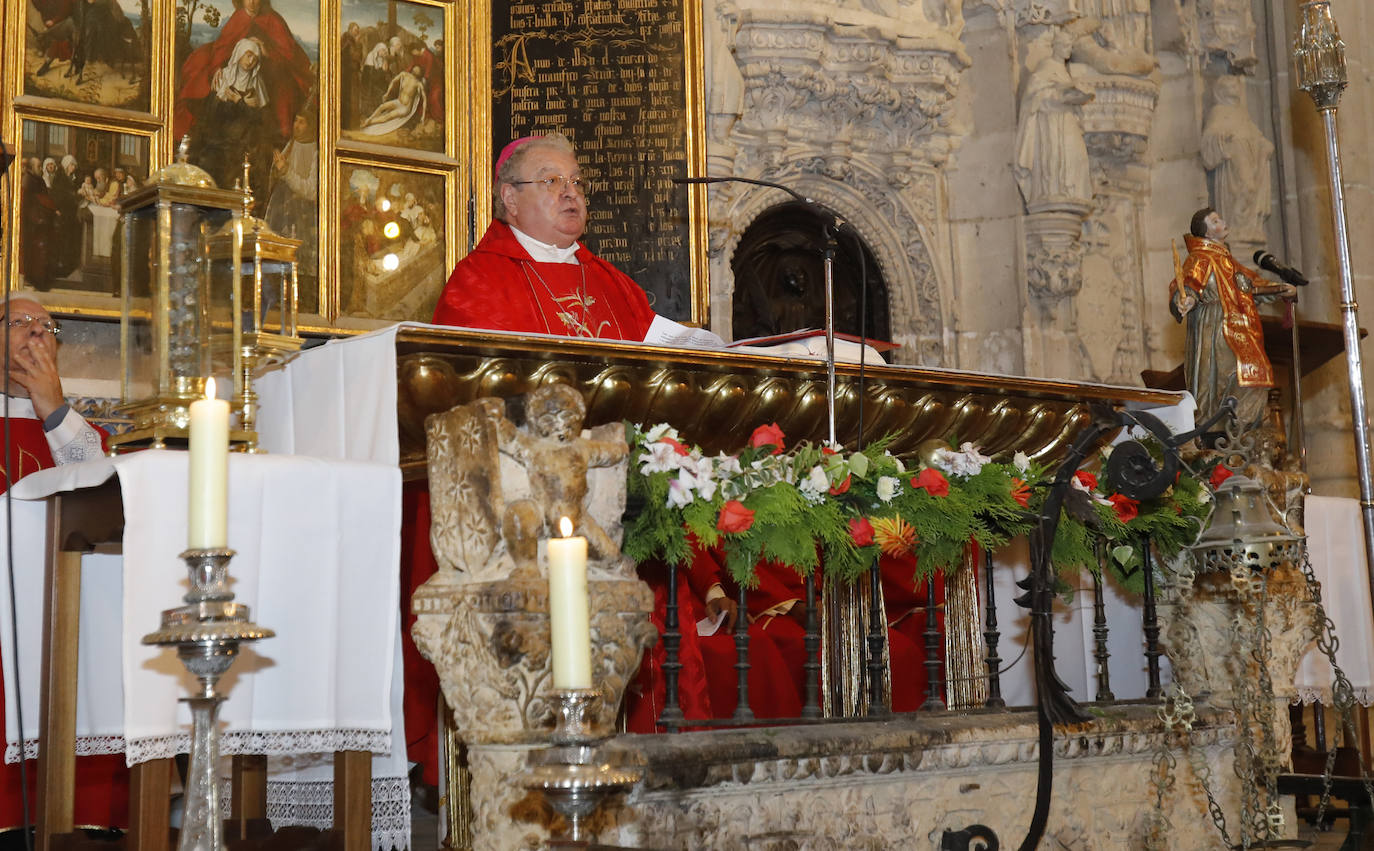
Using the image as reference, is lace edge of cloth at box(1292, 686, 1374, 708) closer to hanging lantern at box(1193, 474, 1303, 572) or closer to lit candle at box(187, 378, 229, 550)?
hanging lantern at box(1193, 474, 1303, 572)

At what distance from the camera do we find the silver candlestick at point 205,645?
217 cm

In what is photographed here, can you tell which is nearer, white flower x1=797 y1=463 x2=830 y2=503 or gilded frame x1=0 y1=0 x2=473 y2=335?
white flower x1=797 y1=463 x2=830 y2=503

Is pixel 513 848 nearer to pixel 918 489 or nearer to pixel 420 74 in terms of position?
pixel 918 489

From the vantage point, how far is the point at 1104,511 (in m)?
4.56

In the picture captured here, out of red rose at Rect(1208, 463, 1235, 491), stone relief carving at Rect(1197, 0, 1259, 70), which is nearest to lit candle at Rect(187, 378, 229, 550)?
red rose at Rect(1208, 463, 1235, 491)

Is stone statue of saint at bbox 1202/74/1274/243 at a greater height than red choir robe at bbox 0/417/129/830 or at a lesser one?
greater

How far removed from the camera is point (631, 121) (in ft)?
25.3

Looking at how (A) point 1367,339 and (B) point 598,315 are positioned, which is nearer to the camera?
(B) point 598,315

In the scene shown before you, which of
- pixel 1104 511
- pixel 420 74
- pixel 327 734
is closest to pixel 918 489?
pixel 1104 511

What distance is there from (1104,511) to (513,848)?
2.15 metres

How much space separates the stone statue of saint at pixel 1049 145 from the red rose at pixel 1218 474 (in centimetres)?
429

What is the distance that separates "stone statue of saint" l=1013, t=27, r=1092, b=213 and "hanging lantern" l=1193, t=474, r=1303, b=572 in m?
5.14

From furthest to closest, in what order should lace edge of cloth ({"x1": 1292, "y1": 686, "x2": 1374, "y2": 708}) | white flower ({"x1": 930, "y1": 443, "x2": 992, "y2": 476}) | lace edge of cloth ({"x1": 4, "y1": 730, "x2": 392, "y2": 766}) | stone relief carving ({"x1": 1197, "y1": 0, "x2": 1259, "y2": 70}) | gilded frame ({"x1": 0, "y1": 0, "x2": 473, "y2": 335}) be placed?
stone relief carving ({"x1": 1197, "y1": 0, "x2": 1259, "y2": 70}), gilded frame ({"x1": 0, "y1": 0, "x2": 473, "y2": 335}), lace edge of cloth ({"x1": 1292, "y1": 686, "x2": 1374, "y2": 708}), white flower ({"x1": 930, "y1": 443, "x2": 992, "y2": 476}), lace edge of cloth ({"x1": 4, "y1": 730, "x2": 392, "y2": 766})

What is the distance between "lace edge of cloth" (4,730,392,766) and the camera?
325 centimetres
